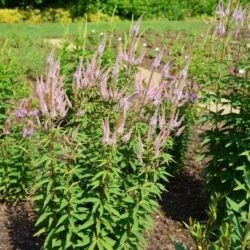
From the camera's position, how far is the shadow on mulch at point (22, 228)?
5.32 meters

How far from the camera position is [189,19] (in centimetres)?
2116

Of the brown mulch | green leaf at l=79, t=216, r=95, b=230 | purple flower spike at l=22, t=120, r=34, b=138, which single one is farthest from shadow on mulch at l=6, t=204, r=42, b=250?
green leaf at l=79, t=216, r=95, b=230

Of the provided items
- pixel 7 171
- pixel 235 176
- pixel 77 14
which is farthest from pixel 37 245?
pixel 77 14

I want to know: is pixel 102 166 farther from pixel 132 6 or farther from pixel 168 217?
pixel 132 6

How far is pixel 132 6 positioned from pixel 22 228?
15226mm

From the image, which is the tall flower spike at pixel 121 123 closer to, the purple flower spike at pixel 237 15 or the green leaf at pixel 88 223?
the green leaf at pixel 88 223

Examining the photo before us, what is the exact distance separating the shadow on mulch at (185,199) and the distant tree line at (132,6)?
12631 mm

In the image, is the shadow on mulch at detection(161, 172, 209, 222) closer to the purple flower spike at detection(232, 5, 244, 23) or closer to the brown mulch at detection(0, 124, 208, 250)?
the brown mulch at detection(0, 124, 208, 250)

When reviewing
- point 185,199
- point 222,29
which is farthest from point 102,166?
point 185,199

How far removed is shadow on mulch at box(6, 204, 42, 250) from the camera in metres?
5.32

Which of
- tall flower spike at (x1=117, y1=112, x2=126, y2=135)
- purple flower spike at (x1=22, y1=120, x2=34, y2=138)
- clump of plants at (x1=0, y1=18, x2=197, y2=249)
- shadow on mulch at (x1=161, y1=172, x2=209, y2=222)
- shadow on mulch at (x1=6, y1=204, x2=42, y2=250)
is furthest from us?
shadow on mulch at (x1=161, y1=172, x2=209, y2=222)

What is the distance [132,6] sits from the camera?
19.8 metres

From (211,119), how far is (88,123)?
4.97 feet

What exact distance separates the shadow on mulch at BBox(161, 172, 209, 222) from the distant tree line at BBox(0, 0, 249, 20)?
41.4 feet
